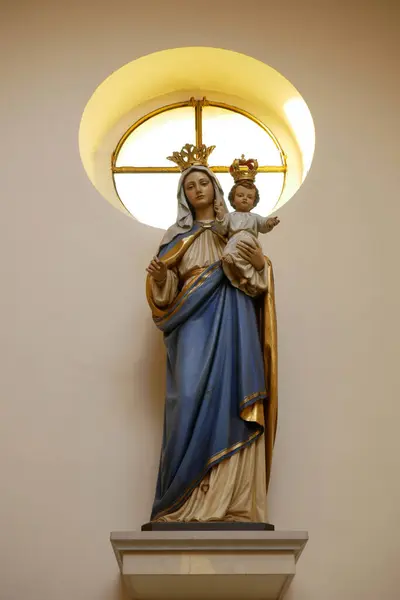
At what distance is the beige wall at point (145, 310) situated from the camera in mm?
4840

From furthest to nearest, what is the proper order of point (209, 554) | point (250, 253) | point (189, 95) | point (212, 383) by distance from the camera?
1. point (189, 95)
2. point (250, 253)
3. point (212, 383)
4. point (209, 554)

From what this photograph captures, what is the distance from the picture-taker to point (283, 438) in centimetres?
503

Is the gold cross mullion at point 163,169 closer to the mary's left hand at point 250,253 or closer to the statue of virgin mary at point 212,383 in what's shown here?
the statue of virgin mary at point 212,383

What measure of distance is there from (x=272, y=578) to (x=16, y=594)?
119cm

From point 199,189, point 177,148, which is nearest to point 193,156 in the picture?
point 199,189

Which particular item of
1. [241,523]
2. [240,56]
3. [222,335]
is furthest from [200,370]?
[240,56]

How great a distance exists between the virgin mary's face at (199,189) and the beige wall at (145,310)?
515mm

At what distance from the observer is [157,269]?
15.5ft

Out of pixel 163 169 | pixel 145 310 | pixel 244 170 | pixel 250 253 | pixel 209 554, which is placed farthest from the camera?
pixel 163 169

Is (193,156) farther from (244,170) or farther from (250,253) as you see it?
(250,253)

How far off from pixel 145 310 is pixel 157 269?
61cm

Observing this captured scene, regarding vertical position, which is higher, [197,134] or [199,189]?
[197,134]

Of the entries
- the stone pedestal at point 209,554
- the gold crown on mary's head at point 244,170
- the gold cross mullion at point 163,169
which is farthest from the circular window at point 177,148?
the stone pedestal at point 209,554

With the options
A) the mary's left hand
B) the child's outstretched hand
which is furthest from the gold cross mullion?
the mary's left hand
